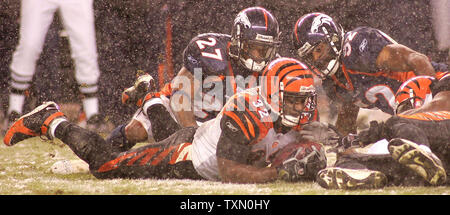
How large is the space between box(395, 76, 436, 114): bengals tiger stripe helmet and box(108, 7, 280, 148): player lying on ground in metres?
0.82

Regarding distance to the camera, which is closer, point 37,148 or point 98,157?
point 98,157

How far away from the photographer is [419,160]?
7.70 feet

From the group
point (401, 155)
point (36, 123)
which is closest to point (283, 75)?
point (401, 155)

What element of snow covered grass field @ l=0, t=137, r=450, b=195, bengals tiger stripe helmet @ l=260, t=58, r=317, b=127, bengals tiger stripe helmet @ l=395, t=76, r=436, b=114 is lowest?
snow covered grass field @ l=0, t=137, r=450, b=195

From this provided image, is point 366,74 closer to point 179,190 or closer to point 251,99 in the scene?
point 251,99

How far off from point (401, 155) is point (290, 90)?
25.4 inches

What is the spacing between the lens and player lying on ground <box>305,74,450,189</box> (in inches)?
93.0

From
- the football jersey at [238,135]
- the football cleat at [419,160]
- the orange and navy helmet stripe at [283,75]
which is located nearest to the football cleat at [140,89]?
the football jersey at [238,135]

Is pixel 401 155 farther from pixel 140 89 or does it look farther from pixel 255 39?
pixel 140 89

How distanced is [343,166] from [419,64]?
3.63 feet

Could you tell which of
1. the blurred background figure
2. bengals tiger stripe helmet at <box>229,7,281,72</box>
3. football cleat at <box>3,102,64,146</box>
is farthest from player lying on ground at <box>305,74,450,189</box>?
the blurred background figure

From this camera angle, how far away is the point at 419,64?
3.36 m

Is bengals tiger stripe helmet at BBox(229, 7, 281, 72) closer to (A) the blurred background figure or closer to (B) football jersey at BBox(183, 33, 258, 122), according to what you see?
(B) football jersey at BBox(183, 33, 258, 122)
